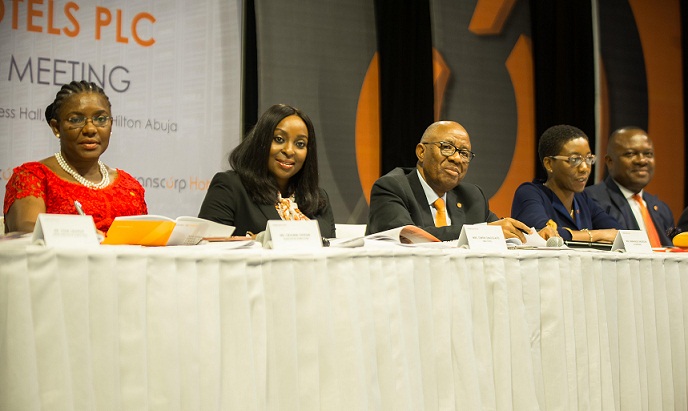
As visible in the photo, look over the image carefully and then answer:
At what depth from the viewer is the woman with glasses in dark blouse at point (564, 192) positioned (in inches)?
133

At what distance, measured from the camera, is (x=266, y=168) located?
2789mm

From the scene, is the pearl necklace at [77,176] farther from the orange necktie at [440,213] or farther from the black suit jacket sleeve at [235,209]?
the orange necktie at [440,213]

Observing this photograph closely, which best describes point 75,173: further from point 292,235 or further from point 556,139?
point 556,139

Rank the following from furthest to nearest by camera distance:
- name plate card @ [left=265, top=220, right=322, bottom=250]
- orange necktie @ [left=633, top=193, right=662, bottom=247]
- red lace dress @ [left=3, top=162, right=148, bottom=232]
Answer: orange necktie @ [left=633, top=193, right=662, bottom=247], red lace dress @ [left=3, top=162, right=148, bottom=232], name plate card @ [left=265, top=220, right=322, bottom=250]

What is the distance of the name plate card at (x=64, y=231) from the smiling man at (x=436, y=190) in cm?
156

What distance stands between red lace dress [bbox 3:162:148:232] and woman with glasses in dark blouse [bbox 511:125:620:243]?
1.71 metres

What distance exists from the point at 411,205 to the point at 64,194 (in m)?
1.24

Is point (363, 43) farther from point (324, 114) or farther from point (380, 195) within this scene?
point (380, 195)

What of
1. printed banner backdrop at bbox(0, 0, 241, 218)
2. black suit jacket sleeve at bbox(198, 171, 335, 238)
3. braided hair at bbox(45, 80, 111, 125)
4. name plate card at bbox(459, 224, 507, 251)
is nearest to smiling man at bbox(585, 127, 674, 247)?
black suit jacket sleeve at bbox(198, 171, 335, 238)

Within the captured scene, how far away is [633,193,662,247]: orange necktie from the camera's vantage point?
12.2 feet

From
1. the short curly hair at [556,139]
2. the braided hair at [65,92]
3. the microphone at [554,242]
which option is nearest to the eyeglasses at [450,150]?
the short curly hair at [556,139]

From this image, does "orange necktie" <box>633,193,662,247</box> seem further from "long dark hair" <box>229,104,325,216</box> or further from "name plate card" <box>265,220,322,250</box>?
"name plate card" <box>265,220,322,250</box>

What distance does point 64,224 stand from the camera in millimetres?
1292

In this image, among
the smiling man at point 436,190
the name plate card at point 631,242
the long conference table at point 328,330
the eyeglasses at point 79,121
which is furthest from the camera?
the smiling man at point 436,190
